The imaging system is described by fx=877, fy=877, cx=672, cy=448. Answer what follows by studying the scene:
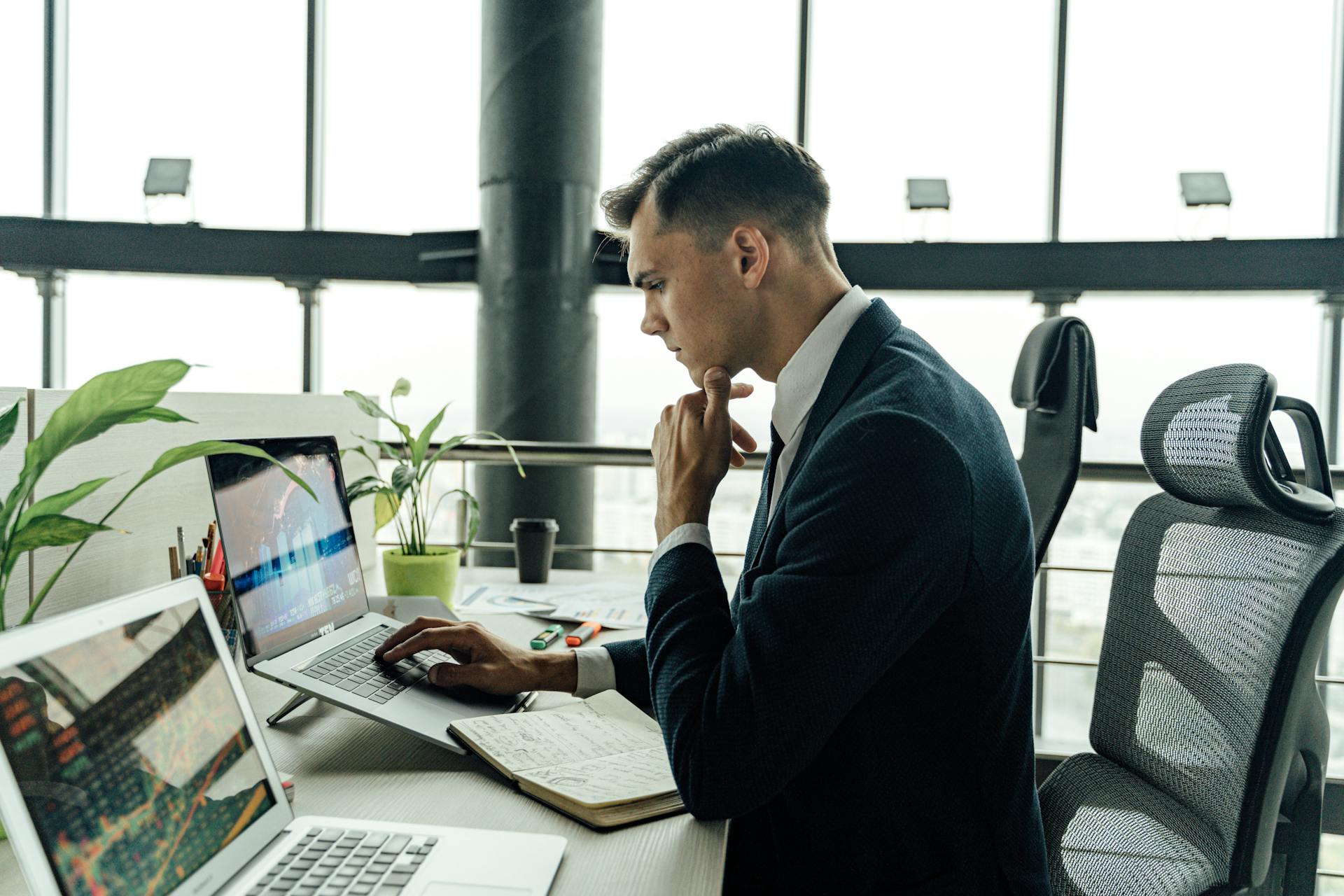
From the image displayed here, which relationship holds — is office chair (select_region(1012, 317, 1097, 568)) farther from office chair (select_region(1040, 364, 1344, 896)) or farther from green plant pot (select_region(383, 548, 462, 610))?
green plant pot (select_region(383, 548, 462, 610))

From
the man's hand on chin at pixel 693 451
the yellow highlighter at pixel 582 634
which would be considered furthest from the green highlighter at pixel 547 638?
the man's hand on chin at pixel 693 451

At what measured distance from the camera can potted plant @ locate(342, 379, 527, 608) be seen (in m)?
1.62

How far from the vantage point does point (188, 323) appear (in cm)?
407

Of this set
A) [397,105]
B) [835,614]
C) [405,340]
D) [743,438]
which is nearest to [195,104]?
[397,105]

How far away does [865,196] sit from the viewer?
13.1 ft

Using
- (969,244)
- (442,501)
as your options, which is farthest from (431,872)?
(969,244)

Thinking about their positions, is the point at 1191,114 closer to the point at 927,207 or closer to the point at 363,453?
the point at 927,207

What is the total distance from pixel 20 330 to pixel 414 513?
348 centimetres

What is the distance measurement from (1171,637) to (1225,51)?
3689 mm

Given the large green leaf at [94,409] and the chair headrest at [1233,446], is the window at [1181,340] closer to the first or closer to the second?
the chair headrest at [1233,446]

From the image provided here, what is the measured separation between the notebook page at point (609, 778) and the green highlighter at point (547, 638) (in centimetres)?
44

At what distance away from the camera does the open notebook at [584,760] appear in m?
0.78

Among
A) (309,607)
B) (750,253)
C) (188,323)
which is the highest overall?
(188,323)

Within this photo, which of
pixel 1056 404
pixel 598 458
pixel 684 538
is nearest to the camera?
pixel 684 538
